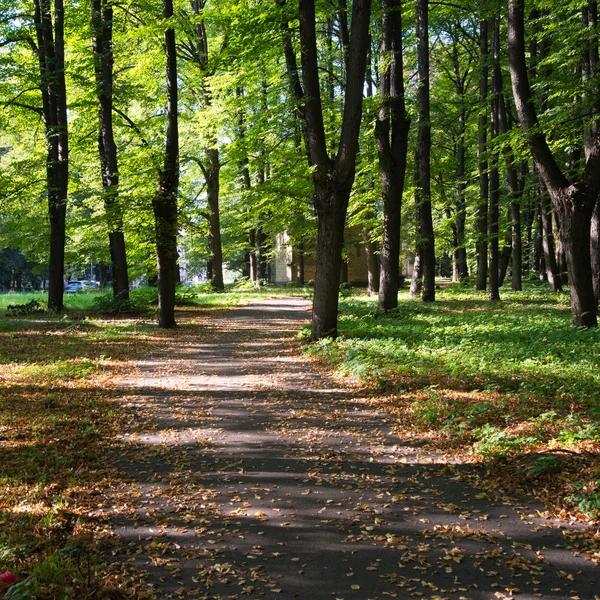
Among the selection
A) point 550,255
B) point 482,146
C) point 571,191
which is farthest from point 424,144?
point 550,255

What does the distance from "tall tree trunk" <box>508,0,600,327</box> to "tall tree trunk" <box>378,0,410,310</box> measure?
3.68m

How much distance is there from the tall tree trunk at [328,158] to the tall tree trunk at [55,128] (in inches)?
395

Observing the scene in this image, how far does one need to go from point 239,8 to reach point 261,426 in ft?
36.8

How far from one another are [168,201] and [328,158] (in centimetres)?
586

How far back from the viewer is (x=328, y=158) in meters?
12.2

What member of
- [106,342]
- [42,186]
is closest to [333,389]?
[106,342]

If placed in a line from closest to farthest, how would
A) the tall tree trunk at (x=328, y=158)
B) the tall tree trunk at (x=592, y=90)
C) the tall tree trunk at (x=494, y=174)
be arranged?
the tall tree trunk at (x=592, y=90) < the tall tree trunk at (x=328, y=158) < the tall tree trunk at (x=494, y=174)

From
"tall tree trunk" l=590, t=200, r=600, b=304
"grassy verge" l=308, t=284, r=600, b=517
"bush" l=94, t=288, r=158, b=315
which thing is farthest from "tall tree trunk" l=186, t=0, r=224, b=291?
"tall tree trunk" l=590, t=200, r=600, b=304

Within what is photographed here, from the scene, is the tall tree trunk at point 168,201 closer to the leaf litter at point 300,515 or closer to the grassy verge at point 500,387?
the grassy verge at point 500,387

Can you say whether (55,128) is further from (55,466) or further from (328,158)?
(55,466)

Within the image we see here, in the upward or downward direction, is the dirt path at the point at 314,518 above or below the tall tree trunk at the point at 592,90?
below

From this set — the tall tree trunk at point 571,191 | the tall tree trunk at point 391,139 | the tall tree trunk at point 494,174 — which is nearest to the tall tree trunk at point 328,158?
the tall tree trunk at point 391,139

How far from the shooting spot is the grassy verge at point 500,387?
4875 millimetres

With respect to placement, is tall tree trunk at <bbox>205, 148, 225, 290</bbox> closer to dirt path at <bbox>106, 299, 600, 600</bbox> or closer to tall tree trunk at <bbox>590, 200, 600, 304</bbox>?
tall tree trunk at <bbox>590, 200, 600, 304</bbox>
